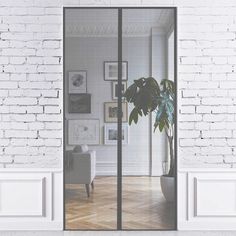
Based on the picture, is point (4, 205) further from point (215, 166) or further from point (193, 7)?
point (193, 7)

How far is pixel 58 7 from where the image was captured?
3.90 meters

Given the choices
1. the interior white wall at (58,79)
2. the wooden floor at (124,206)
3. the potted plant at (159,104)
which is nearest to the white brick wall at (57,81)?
the interior white wall at (58,79)

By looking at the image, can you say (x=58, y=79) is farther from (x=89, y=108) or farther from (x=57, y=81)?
(x=89, y=108)

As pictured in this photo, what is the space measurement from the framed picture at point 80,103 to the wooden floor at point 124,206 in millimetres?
635

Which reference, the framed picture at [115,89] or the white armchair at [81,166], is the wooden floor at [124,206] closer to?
the white armchair at [81,166]

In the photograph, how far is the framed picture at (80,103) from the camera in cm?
394

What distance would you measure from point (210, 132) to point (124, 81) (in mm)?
891

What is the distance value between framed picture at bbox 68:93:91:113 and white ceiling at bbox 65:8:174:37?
21.5 inches

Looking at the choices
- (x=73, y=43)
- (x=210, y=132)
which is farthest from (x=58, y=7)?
(x=210, y=132)

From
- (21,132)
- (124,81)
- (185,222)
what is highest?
(124,81)

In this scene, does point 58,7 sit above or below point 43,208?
above

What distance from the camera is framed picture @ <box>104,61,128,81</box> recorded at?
3.94 metres

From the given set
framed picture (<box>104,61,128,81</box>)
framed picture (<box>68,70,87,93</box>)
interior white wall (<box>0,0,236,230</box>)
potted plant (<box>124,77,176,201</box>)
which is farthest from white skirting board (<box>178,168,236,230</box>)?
framed picture (<box>68,70,87,93</box>)

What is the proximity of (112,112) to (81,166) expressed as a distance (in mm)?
559
